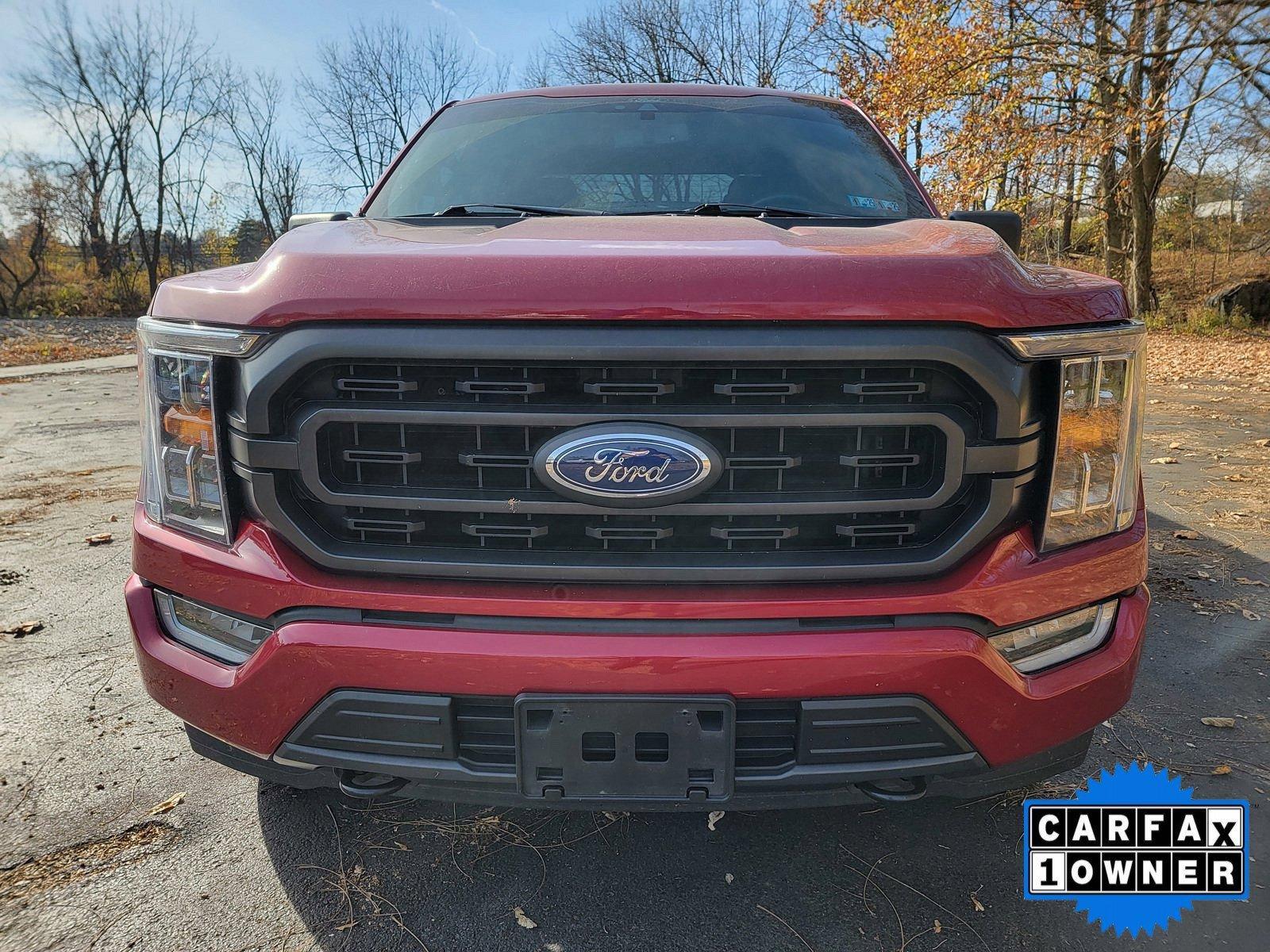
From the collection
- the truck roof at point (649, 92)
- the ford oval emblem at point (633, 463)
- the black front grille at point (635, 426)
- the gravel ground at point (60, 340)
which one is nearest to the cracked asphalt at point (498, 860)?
the black front grille at point (635, 426)

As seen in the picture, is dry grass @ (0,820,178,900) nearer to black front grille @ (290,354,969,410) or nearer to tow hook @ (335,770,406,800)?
tow hook @ (335,770,406,800)

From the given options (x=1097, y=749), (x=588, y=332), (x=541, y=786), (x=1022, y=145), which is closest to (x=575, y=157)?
(x=588, y=332)

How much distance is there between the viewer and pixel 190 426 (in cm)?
160

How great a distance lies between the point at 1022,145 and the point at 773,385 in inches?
583

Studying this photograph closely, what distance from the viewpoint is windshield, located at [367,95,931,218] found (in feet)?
→ 7.95

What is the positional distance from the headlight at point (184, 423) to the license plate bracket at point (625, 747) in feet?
2.54

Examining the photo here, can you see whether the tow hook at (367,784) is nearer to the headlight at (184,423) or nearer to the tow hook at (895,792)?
the headlight at (184,423)

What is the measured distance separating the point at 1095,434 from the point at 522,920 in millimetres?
1624

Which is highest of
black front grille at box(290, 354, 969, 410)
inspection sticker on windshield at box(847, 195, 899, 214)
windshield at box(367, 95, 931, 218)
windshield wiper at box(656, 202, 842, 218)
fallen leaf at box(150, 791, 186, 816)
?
windshield at box(367, 95, 931, 218)

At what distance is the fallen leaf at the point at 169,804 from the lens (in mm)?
2105

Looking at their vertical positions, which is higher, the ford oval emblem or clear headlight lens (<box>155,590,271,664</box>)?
the ford oval emblem

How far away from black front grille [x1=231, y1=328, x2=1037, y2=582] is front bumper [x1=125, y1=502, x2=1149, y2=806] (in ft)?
0.18

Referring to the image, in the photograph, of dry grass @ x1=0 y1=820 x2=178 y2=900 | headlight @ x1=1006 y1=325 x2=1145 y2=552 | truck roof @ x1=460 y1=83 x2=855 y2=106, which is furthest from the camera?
truck roof @ x1=460 y1=83 x2=855 y2=106

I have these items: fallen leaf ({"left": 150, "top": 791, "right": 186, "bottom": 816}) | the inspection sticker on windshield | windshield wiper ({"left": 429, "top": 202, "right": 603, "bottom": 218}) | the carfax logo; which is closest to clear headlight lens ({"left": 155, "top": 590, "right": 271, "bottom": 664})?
fallen leaf ({"left": 150, "top": 791, "right": 186, "bottom": 816})
